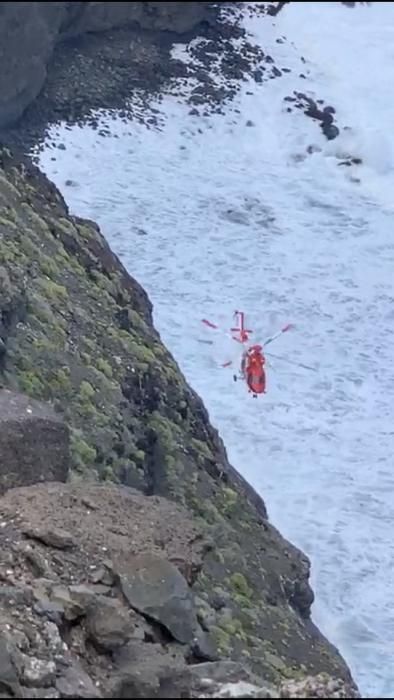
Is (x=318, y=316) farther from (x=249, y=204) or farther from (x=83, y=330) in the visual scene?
(x=83, y=330)

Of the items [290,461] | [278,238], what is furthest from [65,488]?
[278,238]

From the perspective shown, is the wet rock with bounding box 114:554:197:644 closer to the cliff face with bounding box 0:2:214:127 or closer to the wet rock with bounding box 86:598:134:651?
the wet rock with bounding box 86:598:134:651

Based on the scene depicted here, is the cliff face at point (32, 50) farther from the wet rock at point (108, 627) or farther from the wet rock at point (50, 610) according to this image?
the wet rock at point (108, 627)

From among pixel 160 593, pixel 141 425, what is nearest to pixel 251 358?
pixel 141 425

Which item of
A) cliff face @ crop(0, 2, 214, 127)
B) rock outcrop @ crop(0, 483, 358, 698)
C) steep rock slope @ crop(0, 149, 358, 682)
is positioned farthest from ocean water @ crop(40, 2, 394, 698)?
rock outcrop @ crop(0, 483, 358, 698)

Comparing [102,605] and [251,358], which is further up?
[102,605]

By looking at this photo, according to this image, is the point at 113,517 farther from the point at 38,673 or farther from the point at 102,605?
the point at 38,673

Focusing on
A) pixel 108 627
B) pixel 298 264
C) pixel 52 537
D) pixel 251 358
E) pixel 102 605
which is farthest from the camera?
pixel 298 264
